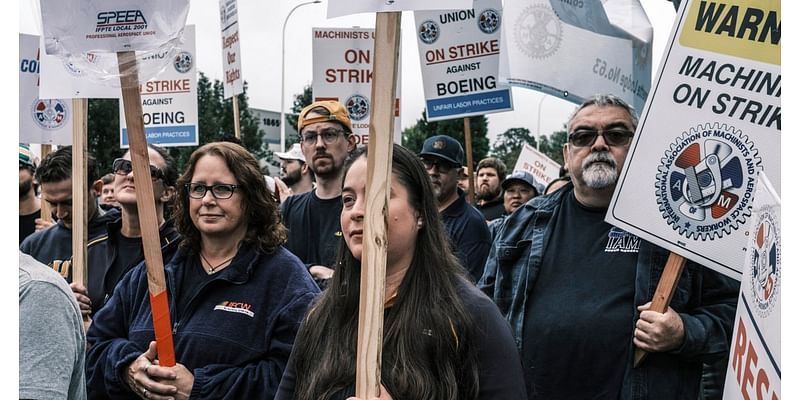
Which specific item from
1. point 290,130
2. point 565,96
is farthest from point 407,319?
point 290,130

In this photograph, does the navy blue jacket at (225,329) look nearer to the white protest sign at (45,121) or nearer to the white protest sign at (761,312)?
the white protest sign at (761,312)

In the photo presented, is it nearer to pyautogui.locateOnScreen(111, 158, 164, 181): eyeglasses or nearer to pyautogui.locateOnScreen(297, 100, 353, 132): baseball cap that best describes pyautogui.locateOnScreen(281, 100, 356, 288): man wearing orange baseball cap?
pyautogui.locateOnScreen(297, 100, 353, 132): baseball cap

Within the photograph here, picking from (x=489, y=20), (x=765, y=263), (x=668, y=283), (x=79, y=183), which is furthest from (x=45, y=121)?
(x=765, y=263)

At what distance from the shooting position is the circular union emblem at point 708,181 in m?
3.14

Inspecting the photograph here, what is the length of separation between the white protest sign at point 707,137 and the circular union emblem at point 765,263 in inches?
29.8

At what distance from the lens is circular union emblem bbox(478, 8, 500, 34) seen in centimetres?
715

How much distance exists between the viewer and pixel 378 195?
2619mm

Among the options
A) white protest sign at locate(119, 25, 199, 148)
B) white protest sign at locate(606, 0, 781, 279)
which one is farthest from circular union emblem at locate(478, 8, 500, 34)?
white protest sign at locate(606, 0, 781, 279)

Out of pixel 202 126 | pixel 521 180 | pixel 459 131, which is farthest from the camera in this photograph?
pixel 459 131

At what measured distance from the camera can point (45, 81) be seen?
164 inches

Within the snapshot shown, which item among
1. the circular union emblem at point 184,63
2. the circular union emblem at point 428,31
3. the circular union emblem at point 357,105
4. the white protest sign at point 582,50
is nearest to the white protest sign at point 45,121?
the circular union emblem at point 184,63

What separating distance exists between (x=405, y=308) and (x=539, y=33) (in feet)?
9.34

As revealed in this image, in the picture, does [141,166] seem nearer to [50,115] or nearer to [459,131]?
[50,115]

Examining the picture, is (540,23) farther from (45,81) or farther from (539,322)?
(45,81)
